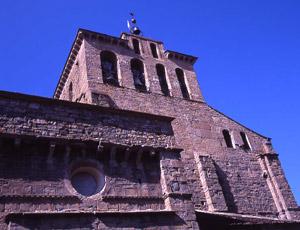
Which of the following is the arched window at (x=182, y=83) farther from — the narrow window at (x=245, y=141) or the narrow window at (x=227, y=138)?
the narrow window at (x=245, y=141)

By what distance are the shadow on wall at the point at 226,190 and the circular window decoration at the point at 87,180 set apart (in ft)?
22.7

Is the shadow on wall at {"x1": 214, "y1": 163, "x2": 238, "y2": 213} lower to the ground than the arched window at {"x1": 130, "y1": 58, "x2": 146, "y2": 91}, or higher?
lower

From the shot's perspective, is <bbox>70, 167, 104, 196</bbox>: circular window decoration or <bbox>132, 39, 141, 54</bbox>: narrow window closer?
<bbox>70, 167, 104, 196</bbox>: circular window decoration

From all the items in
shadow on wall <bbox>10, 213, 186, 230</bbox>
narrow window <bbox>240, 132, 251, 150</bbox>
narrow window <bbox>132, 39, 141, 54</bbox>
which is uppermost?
narrow window <bbox>132, 39, 141, 54</bbox>

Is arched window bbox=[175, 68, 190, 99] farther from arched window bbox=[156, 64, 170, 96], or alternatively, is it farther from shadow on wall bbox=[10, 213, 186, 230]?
shadow on wall bbox=[10, 213, 186, 230]

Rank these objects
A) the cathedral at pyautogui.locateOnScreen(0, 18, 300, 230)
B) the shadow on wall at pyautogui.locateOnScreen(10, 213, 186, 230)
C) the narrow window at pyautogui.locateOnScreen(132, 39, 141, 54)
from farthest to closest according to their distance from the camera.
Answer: the narrow window at pyautogui.locateOnScreen(132, 39, 141, 54), the cathedral at pyautogui.locateOnScreen(0, 18, 300, 230), the shadow on wall at pyautogui.locateOnScreen(10, 213, 186, 230)

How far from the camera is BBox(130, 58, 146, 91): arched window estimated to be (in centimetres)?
Answer: 1573

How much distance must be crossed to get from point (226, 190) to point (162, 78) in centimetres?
638

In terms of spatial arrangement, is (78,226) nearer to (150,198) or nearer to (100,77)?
(150,198)

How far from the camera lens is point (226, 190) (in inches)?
536

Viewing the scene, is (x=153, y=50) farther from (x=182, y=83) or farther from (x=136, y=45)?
(x=182, y=83)

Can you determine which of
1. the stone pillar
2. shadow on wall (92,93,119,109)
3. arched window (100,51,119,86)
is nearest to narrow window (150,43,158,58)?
arched window (100,51,119,86)

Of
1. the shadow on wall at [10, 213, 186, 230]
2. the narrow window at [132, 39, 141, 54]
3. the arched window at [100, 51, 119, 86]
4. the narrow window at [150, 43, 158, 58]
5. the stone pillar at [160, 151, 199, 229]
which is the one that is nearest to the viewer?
the shadow on wall at [10, 213, 186, 230]

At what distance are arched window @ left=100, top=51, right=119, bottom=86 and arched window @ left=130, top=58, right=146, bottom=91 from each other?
36.1 inches
